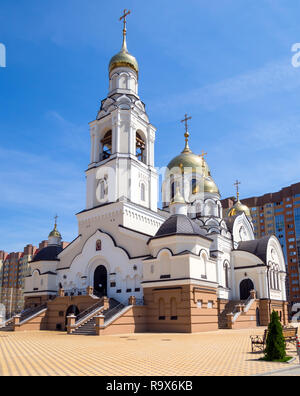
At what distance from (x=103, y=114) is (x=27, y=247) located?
2696 inches

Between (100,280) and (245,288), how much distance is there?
14.6m

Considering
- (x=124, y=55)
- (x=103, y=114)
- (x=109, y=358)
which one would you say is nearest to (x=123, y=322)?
(x=109, y=358)

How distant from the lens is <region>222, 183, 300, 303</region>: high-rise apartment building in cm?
7238

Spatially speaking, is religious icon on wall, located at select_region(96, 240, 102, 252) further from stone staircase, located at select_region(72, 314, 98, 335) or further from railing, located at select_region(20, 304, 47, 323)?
stone staircase, located at select_region(72, 314, 98, 335)

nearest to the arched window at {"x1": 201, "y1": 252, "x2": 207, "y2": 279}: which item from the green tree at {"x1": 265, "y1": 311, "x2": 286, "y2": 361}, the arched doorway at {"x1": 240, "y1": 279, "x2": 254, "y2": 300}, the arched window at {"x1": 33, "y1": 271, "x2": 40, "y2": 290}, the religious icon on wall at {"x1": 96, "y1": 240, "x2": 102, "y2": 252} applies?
the religious icon on wall at {"x1": 96, "y1": 240, "x2": 102, "y2": 252}

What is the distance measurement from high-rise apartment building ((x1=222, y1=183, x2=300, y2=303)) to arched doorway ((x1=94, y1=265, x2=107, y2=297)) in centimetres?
5138

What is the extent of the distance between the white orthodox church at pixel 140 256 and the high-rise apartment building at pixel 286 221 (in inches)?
1347

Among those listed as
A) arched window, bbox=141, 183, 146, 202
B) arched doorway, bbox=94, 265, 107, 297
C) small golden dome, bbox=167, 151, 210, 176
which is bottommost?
arched doorway, bbox=94, 265, 107, 297

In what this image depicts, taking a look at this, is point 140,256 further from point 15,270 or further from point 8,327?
point 15,270

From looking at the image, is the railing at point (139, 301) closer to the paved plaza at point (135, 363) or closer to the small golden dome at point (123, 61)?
the paved plaza at point (135, 363)

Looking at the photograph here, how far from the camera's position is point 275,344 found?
10.5m

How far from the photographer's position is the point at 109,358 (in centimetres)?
1117
